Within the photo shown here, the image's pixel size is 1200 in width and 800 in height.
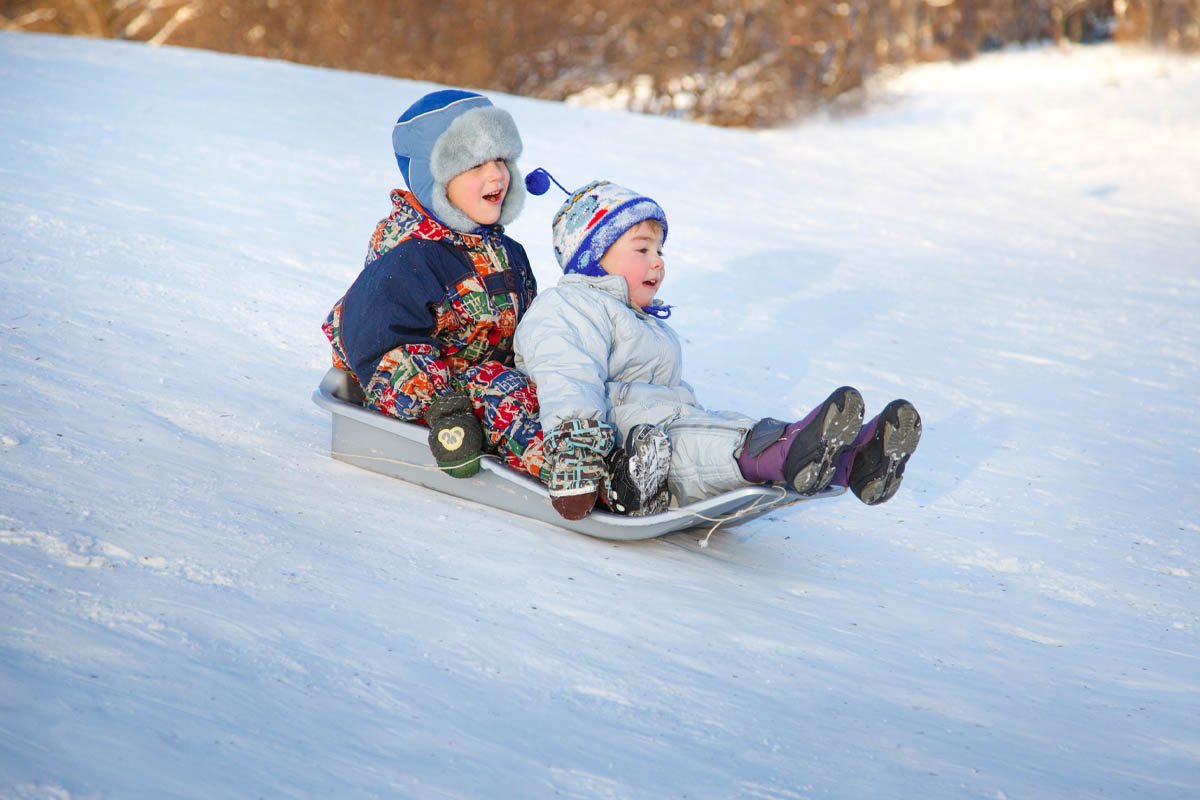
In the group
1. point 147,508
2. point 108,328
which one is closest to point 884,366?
point 108,328

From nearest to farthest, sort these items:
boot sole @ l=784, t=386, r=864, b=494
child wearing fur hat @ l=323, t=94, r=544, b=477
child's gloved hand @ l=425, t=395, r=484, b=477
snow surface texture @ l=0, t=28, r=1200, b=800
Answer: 1. snow surface texture @ l=0, t=28, r=1200, b=800
2. boot sole @ l=784, t=386, r=864, b=494
3. child's gloved hand @ l=425, t=395, r=484, b=477
4. child wearing fur hat @ l=323, t=94, r=544, b=477

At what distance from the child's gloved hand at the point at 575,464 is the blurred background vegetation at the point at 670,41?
12.4m

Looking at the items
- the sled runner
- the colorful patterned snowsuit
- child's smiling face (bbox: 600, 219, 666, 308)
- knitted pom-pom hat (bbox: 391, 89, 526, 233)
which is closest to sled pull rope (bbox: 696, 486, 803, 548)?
the sled runner

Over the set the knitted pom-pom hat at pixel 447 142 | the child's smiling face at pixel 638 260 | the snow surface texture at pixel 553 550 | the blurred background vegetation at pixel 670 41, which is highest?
the blurred background vegetation at pixel 670 41

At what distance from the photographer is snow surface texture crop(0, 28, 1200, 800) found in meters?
1.67

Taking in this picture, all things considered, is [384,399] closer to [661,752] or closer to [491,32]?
[661,752]

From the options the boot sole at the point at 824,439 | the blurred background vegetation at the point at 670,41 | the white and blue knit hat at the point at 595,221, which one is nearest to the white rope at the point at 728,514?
the boot sole at the point at 824,439

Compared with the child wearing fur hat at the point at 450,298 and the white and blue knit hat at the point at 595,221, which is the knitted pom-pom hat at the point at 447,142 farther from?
the white and blue knit hat at the point at 595,221

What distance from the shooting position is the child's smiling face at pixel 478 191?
3004mm

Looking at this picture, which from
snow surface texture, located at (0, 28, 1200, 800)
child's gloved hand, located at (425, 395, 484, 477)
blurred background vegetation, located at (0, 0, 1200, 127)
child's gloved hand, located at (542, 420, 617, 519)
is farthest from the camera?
blurred background vegetation, located at (0, 0, 1200, 127)

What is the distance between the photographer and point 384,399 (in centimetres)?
280

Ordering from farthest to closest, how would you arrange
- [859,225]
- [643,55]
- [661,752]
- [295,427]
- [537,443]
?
[643,55]
[859,225]
[295,427]
[537,443]
[661,752]

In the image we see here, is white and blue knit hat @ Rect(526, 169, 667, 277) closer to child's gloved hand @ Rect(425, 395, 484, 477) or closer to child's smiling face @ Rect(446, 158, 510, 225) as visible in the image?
child's smiling face @ Rect(446, 158, 510, 225)

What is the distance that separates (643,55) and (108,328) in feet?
41.9
